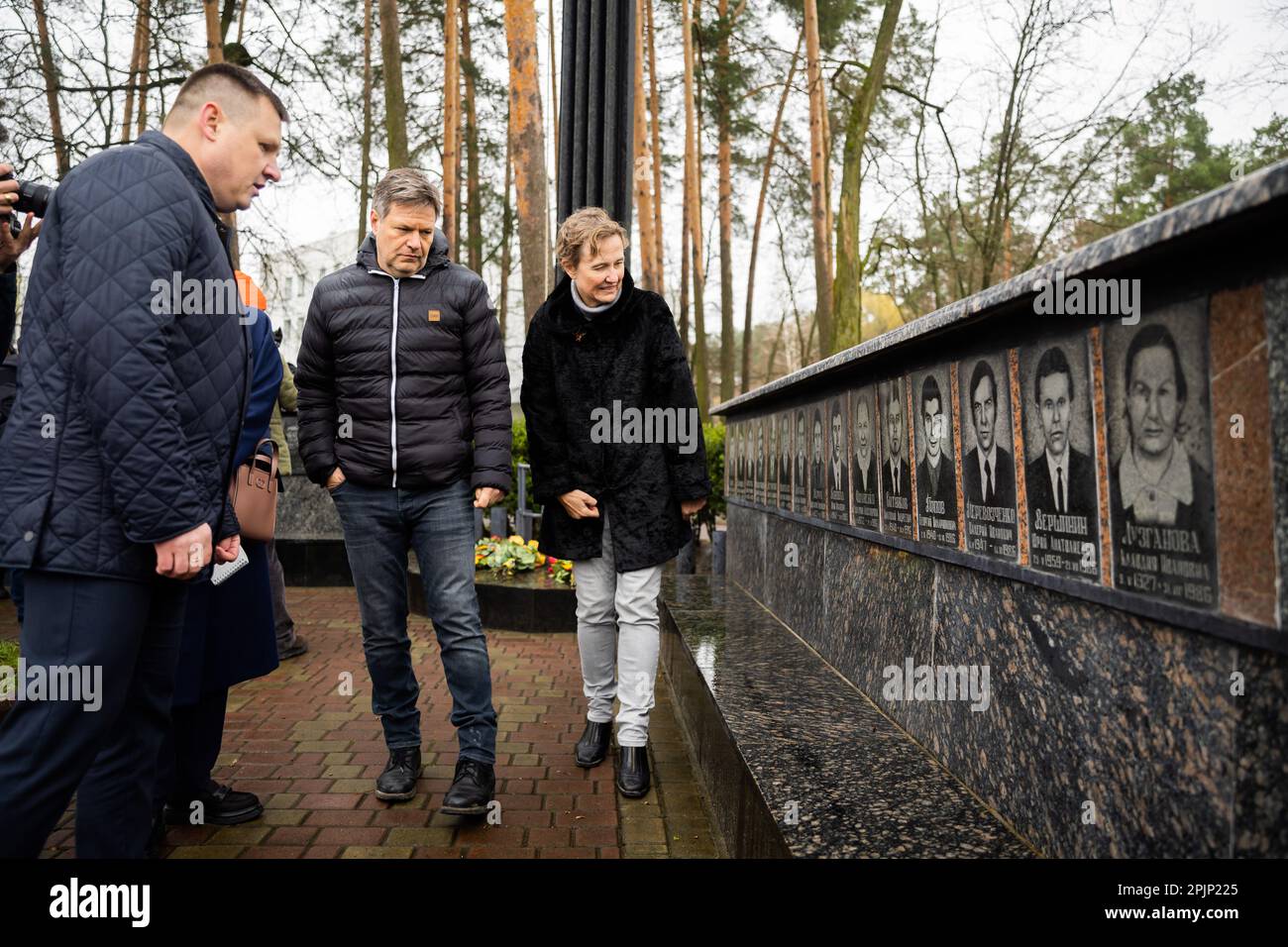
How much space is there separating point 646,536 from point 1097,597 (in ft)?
6.05

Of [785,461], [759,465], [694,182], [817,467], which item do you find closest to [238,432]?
[817,467]

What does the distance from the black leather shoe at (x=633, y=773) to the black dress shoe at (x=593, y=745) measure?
0.26 m

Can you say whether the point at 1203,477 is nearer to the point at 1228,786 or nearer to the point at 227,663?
the point at 1228,786

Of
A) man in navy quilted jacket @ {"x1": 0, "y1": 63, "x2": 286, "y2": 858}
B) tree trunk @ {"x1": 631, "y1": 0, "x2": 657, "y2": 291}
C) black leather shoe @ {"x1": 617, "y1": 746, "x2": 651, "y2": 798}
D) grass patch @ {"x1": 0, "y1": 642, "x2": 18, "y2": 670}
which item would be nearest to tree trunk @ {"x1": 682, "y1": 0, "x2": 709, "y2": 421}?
tree trunk @ {"x1": 631, "y1": 0, "x2": 657, "y2": 291}

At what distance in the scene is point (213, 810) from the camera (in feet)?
10.5

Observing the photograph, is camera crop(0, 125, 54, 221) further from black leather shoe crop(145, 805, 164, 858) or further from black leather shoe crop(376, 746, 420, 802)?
black leather shoe crop(376, 746, 420, 802)

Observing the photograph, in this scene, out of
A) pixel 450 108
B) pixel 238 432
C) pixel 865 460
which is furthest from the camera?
pixel 450 108

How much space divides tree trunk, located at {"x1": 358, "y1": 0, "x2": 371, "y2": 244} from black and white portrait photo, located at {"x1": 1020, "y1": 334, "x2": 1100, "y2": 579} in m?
15.7

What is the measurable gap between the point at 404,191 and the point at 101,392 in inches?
58.5

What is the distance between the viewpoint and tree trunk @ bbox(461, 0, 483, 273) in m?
18.3

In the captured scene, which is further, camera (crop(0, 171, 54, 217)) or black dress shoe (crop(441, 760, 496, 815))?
black dress shoe (crop(441, 760, 496, 815))

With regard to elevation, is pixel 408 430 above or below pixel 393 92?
below

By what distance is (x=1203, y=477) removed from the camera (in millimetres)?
1676

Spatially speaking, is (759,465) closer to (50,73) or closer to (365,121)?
(50,73)
